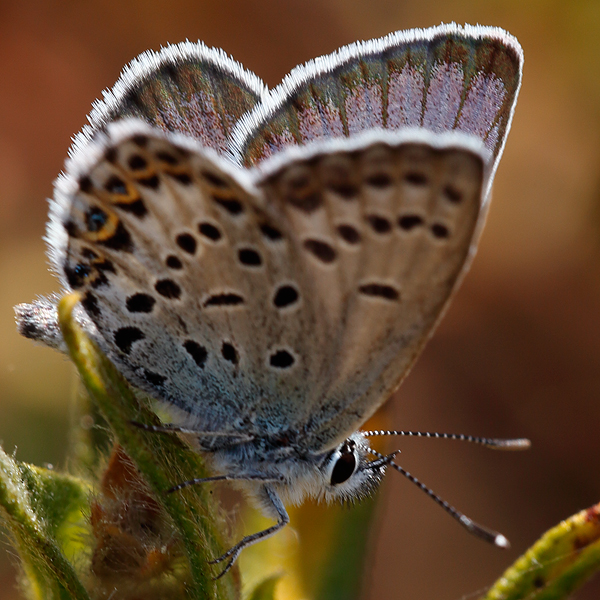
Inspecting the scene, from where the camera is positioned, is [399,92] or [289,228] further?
[399,92]

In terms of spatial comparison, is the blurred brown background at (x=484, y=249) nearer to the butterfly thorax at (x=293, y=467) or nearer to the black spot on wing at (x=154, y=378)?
the butterfly thorax at (x=293, y=467)

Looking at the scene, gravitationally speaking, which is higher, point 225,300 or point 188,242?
point 188,242

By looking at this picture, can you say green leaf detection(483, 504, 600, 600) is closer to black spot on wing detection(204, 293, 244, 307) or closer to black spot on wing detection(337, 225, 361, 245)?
black spot on wing detection(337, 225, 361, 245)

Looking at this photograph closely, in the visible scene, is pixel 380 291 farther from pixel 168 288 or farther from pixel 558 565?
pixel 558 565

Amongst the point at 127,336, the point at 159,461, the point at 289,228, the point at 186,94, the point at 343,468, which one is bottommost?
the point at 343,468

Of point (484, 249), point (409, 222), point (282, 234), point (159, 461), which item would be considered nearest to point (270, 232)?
point (282, 234)

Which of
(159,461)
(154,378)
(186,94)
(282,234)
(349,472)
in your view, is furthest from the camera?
(186,94)

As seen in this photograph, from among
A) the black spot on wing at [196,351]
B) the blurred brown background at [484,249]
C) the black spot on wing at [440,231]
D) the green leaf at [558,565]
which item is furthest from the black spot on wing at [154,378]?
the blurred brown background at [484,249]

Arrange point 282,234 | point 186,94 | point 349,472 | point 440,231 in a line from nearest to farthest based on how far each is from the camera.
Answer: point 440,231 → point 282,234 → point 349,472 → point 186,94
